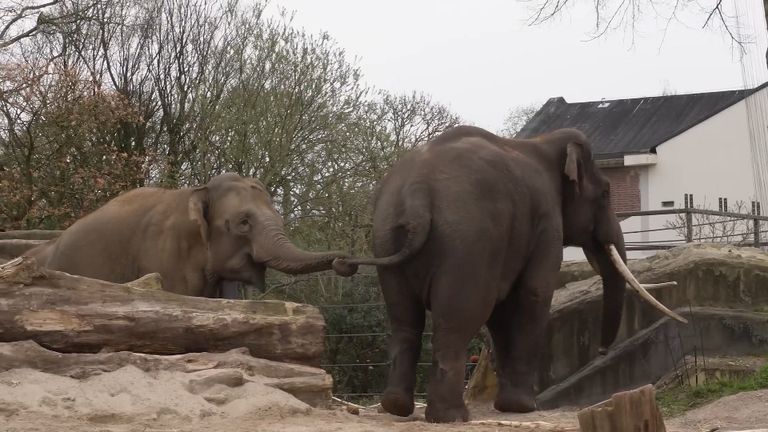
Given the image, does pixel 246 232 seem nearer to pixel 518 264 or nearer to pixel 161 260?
pixel 161 260

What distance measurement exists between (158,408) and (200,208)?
3.98 m

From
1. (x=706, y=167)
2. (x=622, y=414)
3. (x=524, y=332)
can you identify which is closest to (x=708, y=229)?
(x=524, y=332)

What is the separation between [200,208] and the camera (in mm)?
10445

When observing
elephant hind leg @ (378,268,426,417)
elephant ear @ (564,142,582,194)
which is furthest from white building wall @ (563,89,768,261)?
elephant hind leg @ (378,268,426,417)

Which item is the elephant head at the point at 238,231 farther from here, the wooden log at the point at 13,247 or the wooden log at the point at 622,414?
the wooden log at the point at 622,414

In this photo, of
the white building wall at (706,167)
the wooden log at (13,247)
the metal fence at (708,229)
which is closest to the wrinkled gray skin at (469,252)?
the metal fence at (708,229)

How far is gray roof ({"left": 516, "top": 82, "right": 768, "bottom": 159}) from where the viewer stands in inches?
1625

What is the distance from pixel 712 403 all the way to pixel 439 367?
267 cm

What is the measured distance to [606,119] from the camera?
4444 cm

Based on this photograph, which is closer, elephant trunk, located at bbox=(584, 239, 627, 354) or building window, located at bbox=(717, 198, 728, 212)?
elephant trunk, located at bbox=(584, 239, 627, 354)

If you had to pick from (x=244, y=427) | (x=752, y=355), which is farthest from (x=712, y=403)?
(x=244, y=427)

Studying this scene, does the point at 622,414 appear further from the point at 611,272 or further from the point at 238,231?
the point at 238,231

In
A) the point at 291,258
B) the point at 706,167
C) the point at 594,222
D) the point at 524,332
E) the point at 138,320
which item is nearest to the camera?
the point at 138,320

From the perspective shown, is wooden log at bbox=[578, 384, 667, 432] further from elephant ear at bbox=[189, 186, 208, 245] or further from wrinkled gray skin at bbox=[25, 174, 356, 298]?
elephant ear at bbox=[189, 186, 208, 245]
